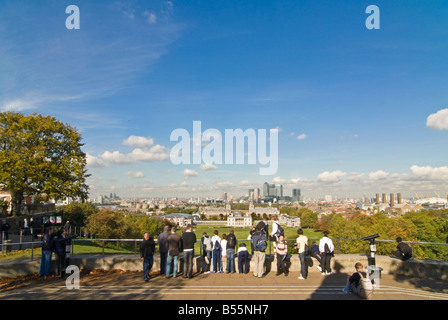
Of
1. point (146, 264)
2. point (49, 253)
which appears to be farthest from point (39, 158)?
point (146, 264)

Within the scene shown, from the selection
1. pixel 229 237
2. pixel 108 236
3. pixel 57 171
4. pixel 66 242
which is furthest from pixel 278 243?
pixel 108 236

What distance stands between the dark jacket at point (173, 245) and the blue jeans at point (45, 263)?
3983mm

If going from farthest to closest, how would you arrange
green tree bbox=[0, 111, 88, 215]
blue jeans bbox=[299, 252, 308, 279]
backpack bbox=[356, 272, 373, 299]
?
1. green tree bbox=[0, 111, 88, 215]
2. blue jeans bbox=[299, 252, 308, 279]
3. backpack bbox=[356, 272, 373, 299]

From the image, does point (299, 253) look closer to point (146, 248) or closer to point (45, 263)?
point (146, 248)

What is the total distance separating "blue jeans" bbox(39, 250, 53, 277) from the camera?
10227 millimetres

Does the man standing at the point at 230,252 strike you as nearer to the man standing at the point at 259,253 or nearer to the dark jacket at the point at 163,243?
the man standing at the point at 259,253

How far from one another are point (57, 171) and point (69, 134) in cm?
453

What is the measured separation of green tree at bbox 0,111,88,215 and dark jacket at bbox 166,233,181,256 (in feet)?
70.3

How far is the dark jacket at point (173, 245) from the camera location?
10.2 metres

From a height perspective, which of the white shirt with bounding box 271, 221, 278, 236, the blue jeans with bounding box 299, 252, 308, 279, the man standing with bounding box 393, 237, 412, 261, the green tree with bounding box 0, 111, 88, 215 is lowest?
the blue jeans with bounding box 299, 252, 308, 279

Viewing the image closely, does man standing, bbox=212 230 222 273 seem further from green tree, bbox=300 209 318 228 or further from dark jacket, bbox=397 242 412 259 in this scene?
green tree, bbox=300 209 318 228

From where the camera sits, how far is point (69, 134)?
30.6 metres

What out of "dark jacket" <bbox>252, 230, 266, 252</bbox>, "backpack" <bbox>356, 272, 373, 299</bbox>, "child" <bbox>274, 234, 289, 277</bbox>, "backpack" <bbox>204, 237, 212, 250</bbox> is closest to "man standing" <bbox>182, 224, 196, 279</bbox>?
"backpack" <bbox>204, 237, 212, 250</bbox>
